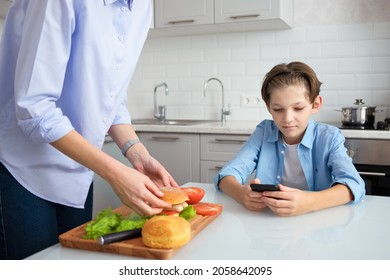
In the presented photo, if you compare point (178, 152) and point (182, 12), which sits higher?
point (182, 12)

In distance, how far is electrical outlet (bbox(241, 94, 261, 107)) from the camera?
314 cm

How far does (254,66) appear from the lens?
10.3ft

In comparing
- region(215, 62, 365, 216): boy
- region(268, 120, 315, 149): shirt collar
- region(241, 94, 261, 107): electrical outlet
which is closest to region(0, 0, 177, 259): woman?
region(215, 62, 365, 216): boy

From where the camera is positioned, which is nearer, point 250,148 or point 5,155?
point 5,155

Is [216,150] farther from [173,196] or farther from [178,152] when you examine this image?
[173,196]

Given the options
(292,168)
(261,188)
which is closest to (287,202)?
(261,188)

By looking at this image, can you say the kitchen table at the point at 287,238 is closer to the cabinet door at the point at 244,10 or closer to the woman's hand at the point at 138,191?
the woman's hand at the point at 138,191

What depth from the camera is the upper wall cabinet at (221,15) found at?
8.95ft

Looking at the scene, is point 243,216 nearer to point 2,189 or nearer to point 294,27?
point 2,189

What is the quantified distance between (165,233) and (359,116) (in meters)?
2.01

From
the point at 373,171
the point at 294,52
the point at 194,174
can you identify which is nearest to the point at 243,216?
the point at 373,171

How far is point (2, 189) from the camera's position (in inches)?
42.8

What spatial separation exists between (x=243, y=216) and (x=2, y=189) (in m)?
0.62

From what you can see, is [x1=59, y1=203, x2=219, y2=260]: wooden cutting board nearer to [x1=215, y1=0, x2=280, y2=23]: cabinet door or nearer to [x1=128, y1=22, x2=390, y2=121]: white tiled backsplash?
[x1=215, y1=0, x2=280, y2=23]: cabinet door
